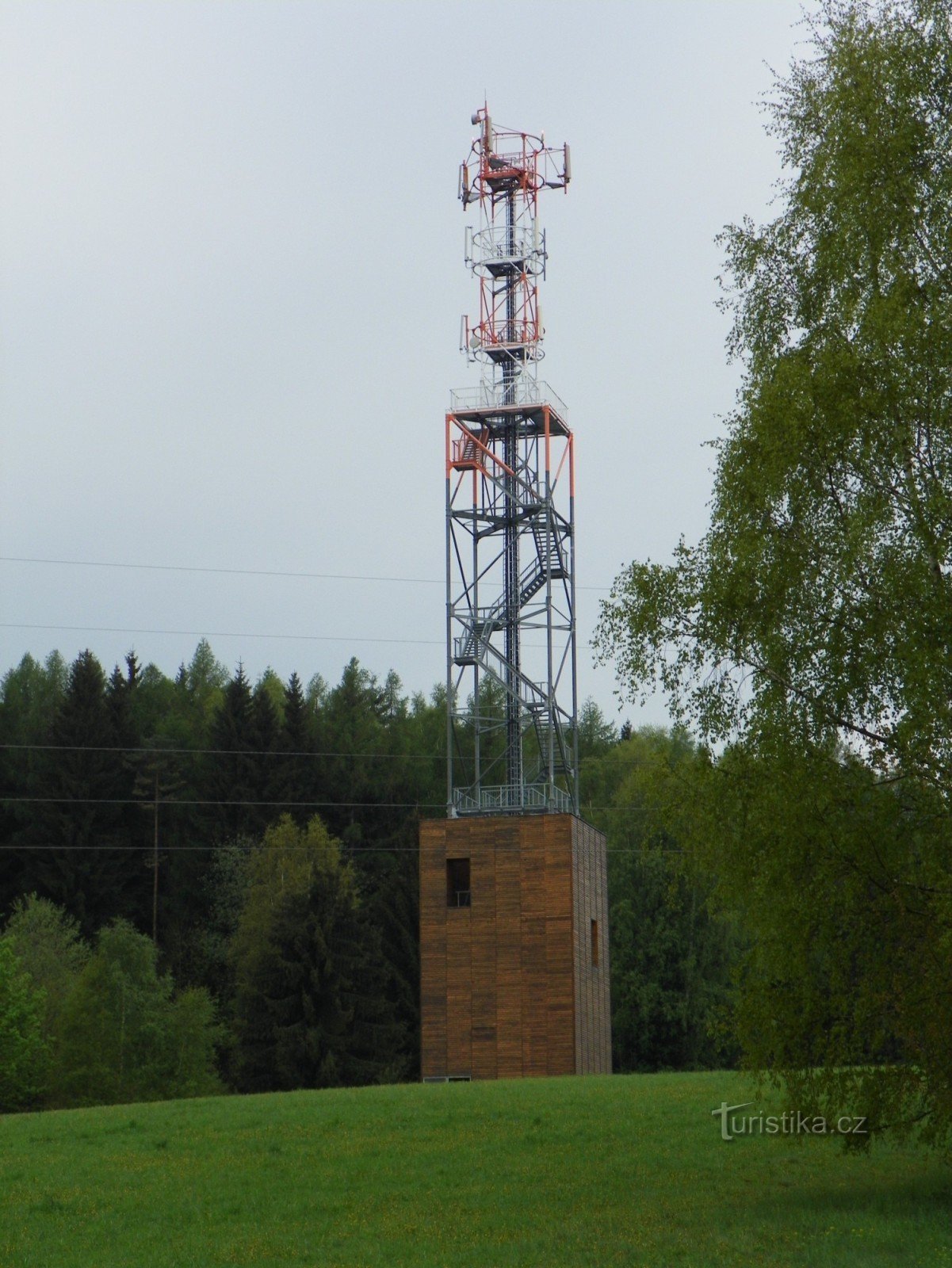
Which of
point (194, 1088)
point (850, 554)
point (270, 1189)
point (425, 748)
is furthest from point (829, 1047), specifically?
point (425, 748)

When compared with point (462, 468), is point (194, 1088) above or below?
below

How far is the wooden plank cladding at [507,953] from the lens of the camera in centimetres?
3572

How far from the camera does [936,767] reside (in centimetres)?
1438

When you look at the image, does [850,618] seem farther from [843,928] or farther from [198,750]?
[198,750]

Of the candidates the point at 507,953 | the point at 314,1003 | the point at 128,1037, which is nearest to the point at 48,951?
the point at 128,1037

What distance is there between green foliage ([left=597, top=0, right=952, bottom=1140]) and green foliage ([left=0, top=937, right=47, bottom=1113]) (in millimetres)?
35681

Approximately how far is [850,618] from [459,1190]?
23.9 ft

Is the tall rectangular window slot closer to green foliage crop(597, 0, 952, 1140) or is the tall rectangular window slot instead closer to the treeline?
the treeline

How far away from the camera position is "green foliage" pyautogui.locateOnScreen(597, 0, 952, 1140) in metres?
14.3

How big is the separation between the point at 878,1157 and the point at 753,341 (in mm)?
9444

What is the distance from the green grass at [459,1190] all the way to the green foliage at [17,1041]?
23126mm

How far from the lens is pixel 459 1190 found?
1697cm

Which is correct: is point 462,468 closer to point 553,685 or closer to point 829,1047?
point 553,685

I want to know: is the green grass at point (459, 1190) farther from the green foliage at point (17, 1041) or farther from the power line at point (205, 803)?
the power line at point (205, 803)
